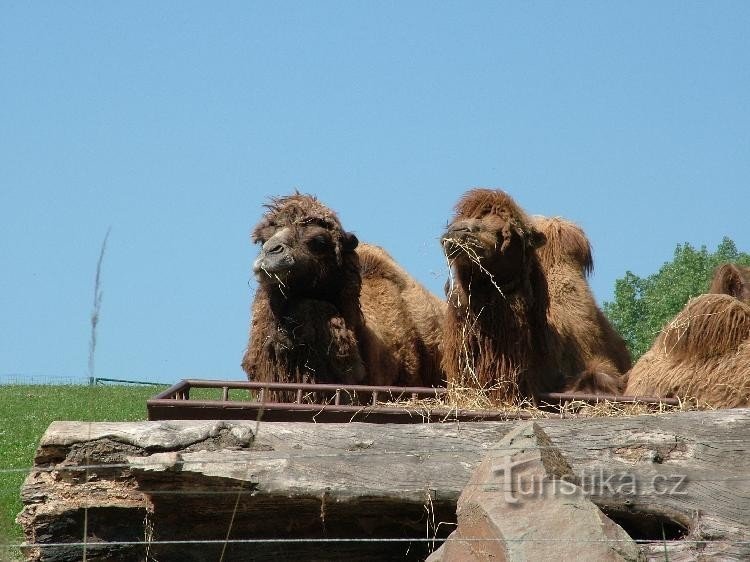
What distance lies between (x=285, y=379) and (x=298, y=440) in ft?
9.40

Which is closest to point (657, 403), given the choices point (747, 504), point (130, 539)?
point (747, 504)

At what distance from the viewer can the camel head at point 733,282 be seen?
8867 mm

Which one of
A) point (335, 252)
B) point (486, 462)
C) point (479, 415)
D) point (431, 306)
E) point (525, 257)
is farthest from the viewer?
point (431, 306)

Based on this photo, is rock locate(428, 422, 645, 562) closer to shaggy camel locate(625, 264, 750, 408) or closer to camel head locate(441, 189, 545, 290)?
shaggy camel locate(625, 264, 750, 408)

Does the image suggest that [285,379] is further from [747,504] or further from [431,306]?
[747,504]

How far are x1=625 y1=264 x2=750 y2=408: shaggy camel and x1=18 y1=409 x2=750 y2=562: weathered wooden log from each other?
1347 mm

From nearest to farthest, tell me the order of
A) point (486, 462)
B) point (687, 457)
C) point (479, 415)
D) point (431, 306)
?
point (486, 462)
point (687, 457)
point (479, 415)
point (431, 306)

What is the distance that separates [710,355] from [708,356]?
0.05 feet

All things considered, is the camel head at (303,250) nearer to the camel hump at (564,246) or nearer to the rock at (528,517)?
the camel hump at (564,246)

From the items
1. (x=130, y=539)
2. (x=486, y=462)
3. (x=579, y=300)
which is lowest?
(x=130, y=539)

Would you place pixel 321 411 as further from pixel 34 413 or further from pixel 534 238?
pixel 34 413

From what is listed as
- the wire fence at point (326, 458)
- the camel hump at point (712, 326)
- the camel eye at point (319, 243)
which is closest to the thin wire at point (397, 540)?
the wire fence at point (326, 458)

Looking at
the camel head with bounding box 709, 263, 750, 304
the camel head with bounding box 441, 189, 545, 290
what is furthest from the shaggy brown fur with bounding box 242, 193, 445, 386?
the camel head with bounding box 709, 263, 750, 304

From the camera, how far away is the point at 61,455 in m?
5.69
